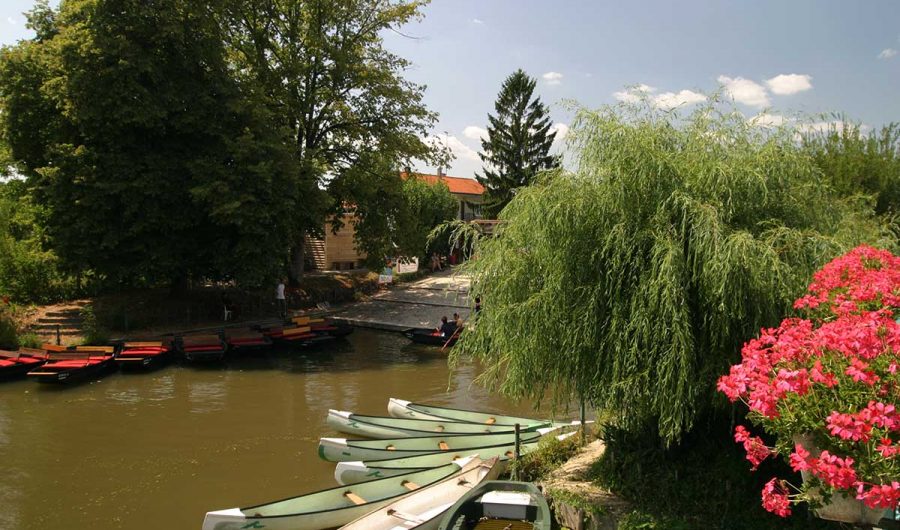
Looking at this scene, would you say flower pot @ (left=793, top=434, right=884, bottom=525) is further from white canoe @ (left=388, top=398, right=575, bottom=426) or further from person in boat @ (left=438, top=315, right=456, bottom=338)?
person in boat @ (left=438, top=315, right=456, bottom=338)

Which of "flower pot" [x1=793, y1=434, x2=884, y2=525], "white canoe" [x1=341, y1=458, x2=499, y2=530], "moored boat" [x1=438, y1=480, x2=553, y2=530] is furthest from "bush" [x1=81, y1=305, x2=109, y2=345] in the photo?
"flower pot" [x1=793, y1=434, x2=884, y2=525]

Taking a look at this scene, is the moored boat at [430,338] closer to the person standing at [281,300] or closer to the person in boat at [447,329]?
the person in boat at [447,329]

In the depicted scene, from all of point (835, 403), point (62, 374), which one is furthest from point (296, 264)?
point (835, 403)

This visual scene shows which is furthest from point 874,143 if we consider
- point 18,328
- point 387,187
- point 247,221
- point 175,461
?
point 18,328

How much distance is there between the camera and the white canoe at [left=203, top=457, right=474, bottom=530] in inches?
324

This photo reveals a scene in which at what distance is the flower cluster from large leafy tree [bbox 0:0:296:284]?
1906cm

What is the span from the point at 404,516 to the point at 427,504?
19.3 inches

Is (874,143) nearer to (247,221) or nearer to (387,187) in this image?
(387,187)

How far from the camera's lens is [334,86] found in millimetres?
28016

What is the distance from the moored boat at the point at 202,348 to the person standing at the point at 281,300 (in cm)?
638

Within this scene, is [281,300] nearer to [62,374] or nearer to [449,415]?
[62,374]

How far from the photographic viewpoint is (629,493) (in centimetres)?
837

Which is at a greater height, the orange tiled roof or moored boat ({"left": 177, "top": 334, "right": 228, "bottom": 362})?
the orange tiled roof

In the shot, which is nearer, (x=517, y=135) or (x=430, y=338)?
(x=430, y=338)
